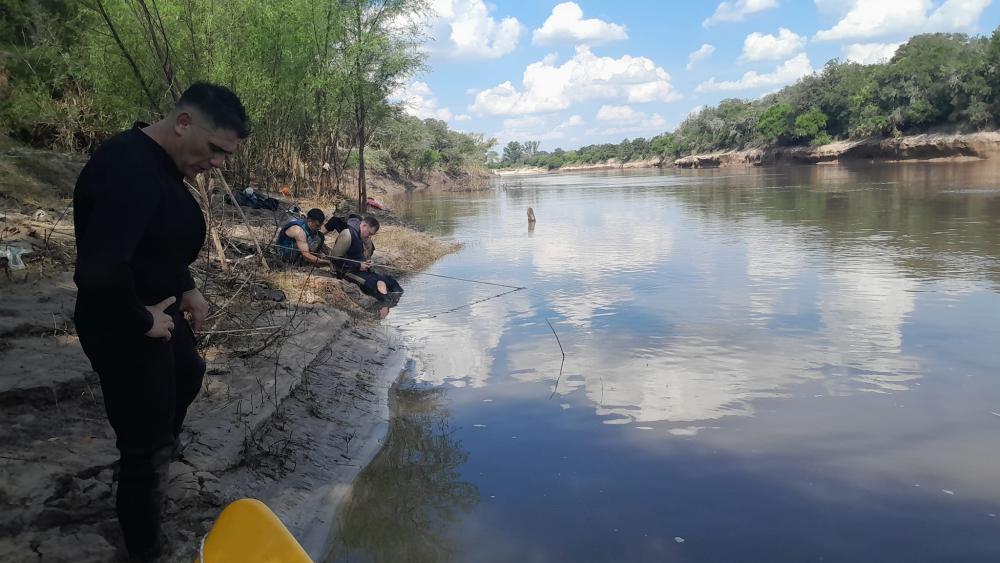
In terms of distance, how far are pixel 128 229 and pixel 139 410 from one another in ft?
2.18

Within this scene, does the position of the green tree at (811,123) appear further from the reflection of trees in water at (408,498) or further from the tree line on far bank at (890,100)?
the reflection of trees in water at (408,498)

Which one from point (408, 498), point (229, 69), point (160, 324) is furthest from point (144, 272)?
point (229, 69)

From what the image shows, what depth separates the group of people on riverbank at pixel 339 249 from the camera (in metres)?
9.48

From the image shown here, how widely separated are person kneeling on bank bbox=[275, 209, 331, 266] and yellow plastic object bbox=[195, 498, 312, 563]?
7.26m

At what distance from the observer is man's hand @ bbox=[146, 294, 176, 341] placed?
2.27 m

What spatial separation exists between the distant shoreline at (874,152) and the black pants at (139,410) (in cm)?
5161

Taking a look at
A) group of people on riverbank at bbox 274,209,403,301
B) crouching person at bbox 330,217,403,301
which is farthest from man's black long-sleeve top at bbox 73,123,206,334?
crouching person at bbox 330,217,403,301

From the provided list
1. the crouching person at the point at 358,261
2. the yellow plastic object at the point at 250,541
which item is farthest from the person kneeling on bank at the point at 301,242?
the yellow plastic object at the point at 250,541

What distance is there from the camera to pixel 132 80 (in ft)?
45.2

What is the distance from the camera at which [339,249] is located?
32.5 ft

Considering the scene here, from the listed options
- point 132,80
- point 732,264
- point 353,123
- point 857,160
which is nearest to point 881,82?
point 857,160

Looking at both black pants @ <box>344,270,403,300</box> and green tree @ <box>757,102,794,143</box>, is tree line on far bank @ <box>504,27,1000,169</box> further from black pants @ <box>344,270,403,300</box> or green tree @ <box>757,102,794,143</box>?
black pants @ <box>344,270,403,300</box>

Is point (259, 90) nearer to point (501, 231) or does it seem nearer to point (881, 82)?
point (501, 231)

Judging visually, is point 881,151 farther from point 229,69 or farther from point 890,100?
point 229,69
